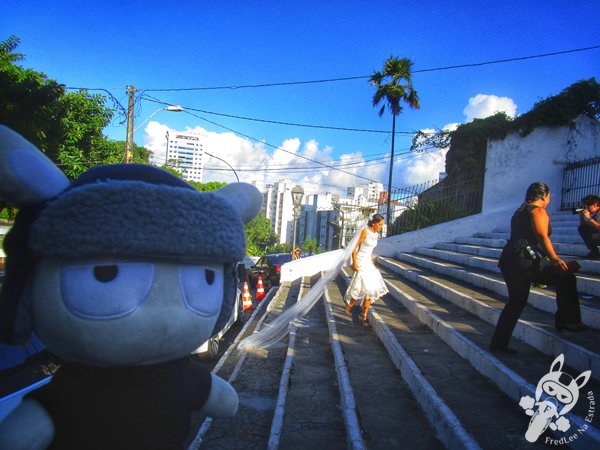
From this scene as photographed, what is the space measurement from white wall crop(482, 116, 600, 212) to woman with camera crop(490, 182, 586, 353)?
924 centimetres

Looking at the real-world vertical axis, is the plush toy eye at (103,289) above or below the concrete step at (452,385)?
above

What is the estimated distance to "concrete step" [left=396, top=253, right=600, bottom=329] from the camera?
4.17 meters

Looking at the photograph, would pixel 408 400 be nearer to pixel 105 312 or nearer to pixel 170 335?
pixel 170 335

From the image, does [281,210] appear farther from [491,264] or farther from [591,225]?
[591,225]

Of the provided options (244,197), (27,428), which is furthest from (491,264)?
(27,428)

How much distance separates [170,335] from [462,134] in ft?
47.2

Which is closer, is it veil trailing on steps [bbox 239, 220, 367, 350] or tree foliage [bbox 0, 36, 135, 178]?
veil trailing on steps [bbox 239, 220, 367, 350]

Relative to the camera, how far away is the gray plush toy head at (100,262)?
1.42 metres

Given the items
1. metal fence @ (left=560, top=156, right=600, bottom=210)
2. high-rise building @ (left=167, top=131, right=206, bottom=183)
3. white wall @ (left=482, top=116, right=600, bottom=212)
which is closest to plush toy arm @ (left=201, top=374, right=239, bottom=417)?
metal fence @ (left=560, top=156, right=600, bottom=210)

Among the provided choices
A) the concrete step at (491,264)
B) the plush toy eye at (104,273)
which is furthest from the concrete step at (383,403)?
the concrete step at (491,264)

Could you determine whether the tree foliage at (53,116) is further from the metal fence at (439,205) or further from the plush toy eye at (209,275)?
the metal fence at (439,205)

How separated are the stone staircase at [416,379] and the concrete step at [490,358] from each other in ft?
0.03

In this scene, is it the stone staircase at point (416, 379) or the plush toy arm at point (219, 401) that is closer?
the plush toy arm at point (219, 401)

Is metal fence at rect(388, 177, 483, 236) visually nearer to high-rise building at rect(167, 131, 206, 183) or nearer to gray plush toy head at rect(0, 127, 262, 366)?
gray plush toy head at rect(0, 127, 262, 366)
